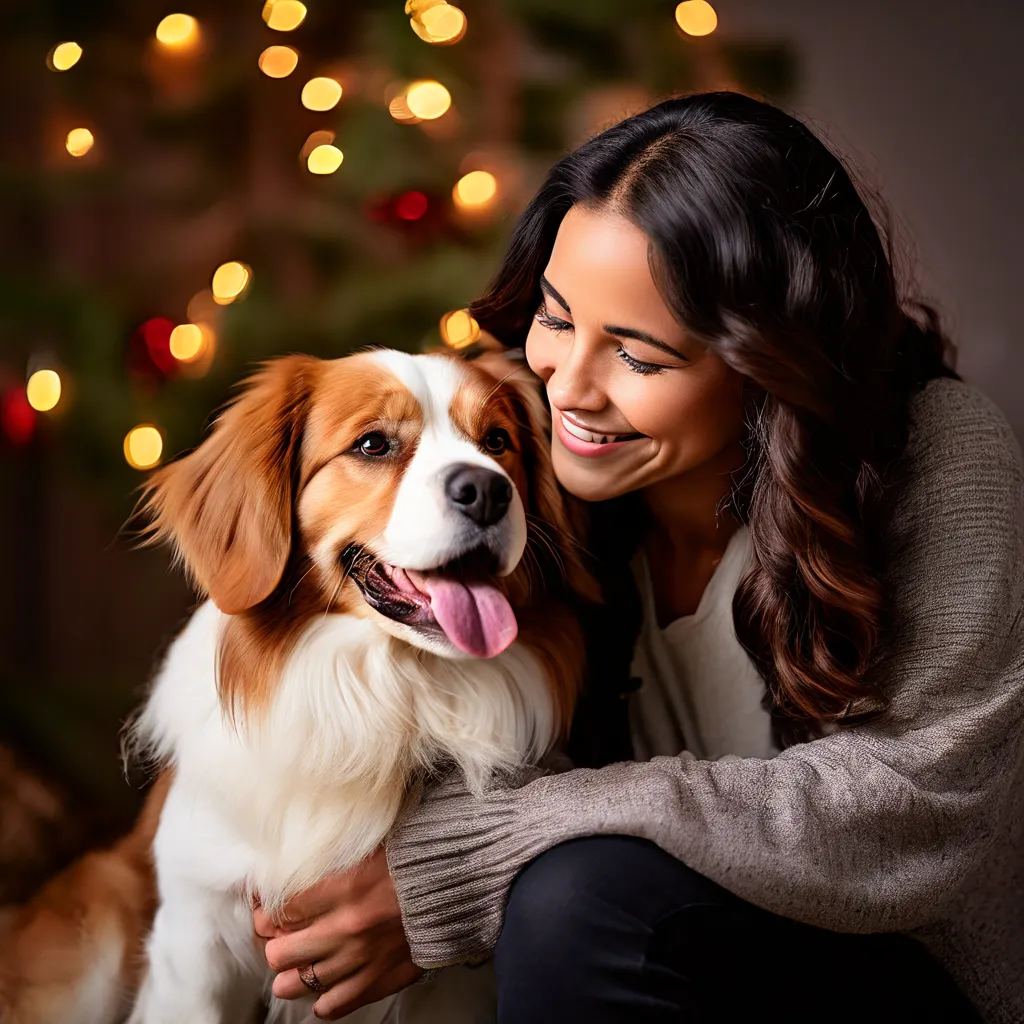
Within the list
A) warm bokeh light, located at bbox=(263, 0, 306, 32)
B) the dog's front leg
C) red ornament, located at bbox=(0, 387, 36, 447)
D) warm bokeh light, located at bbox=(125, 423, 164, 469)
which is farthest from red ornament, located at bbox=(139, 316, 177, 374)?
the dog's front leg

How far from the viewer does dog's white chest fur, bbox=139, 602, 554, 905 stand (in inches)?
52.7

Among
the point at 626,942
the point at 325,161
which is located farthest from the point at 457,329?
the point at 626,942

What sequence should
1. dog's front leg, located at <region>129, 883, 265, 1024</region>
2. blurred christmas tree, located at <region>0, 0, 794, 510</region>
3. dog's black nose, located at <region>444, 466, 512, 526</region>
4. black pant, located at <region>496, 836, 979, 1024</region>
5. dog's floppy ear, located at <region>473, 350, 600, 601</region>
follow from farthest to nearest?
blurred christmas tree, located at <region>0, 0, 794, 510</region> < dog's floppy ear, located at <region>473, 350, 600, 601</region> < dog's front leg, located at <region>129, 883, 265, 1024</region> < dog's black nose, located at <region>444, 466, 512, 526</region> < black pant, located at <region>496, 836, 979, 1024</region>

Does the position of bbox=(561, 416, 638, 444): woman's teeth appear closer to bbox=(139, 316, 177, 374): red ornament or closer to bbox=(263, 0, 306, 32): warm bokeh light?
bbox=(139, 316, 177, 374): red ornament

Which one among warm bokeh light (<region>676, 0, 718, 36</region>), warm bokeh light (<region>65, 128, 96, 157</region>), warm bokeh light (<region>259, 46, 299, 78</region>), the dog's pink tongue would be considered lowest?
the dog's pink tongue

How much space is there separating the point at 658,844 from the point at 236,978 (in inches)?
24.2

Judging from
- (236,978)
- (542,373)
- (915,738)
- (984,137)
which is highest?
(984,137)

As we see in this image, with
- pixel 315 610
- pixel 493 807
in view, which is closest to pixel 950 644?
pixel 493 807

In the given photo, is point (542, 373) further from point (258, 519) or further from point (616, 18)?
point (616, 18)

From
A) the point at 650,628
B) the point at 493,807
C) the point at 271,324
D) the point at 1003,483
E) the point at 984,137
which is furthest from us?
the point at 984,137

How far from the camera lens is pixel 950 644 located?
Result: 4.31ft

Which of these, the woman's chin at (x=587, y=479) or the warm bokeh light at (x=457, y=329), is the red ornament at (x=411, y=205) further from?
the woman's chin at (x=587, y=479)

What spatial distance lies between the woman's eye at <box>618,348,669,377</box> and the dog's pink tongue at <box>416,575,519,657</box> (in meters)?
0.33

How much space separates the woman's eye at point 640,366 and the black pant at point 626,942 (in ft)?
1.82
